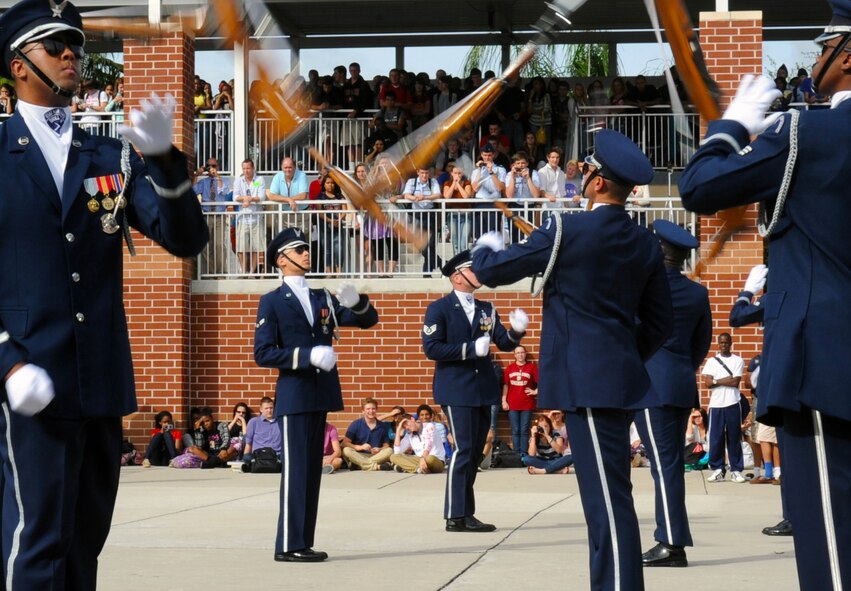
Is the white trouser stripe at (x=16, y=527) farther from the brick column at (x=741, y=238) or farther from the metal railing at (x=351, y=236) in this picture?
the brick column at (x=741, y=238)

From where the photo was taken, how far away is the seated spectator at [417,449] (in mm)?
16344

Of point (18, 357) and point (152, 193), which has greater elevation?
point (152, 193)

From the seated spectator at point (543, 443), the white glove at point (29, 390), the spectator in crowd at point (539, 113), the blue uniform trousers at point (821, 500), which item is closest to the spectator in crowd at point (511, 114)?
the spectator in crowd at point (539, 113)

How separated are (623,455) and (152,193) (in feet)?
8.25

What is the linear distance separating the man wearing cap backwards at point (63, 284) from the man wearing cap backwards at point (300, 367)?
3825 millimetres

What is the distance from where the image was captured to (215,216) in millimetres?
18859

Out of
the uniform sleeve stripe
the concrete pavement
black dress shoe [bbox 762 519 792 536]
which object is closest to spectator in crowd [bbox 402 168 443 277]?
the concrete pavement

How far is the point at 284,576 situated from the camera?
7.46 m

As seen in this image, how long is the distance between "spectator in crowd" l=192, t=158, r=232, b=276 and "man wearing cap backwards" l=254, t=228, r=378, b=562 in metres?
10.1

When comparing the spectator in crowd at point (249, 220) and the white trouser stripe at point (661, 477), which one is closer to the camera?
the white trouser stripe at point (661, 477)

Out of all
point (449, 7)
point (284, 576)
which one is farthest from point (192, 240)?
point (449, 7)

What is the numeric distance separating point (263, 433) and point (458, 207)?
14.1 feet

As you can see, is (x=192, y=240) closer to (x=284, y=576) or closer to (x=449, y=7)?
(x=284, y=576)

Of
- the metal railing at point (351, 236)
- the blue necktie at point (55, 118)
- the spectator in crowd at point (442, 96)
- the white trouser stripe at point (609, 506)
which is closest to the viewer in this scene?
the blue necktie at point (55, 118)
